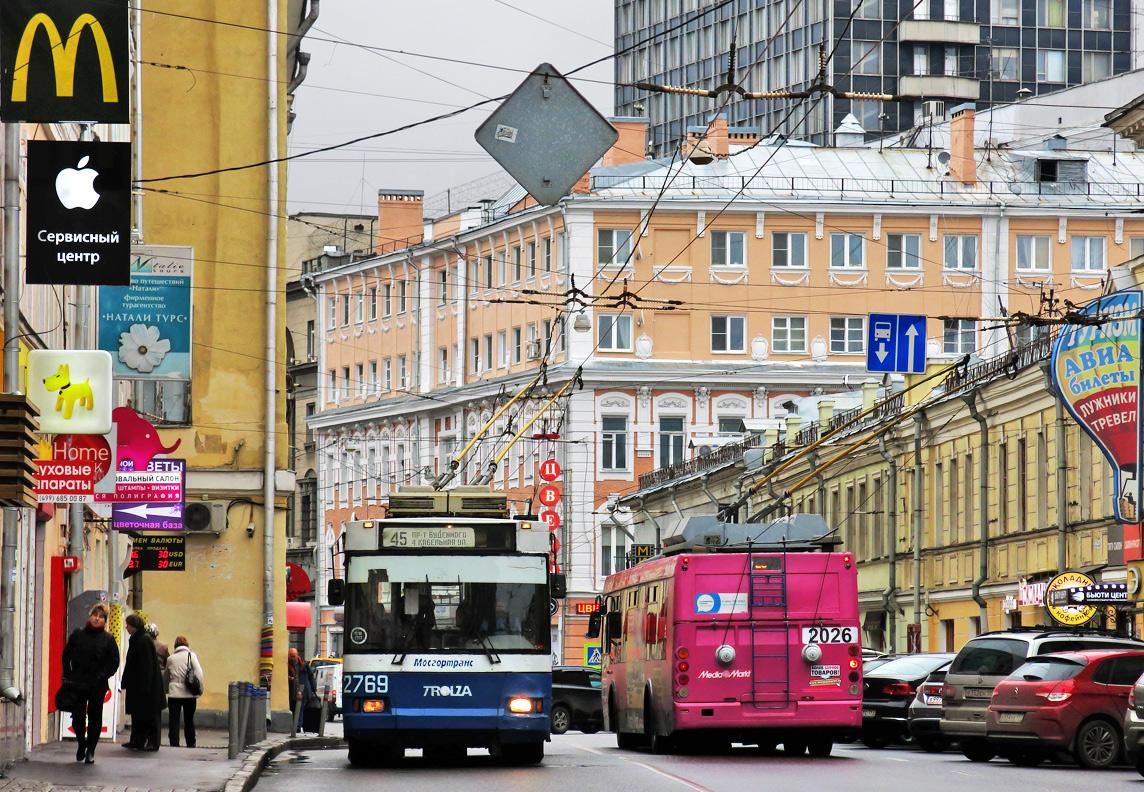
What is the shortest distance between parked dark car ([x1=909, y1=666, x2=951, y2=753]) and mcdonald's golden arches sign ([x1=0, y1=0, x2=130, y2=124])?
50.0ft

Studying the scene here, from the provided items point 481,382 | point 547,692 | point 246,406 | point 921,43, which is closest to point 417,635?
point 547,692

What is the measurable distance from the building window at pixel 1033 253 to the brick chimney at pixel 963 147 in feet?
10.1

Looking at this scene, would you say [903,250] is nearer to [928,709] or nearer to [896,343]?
[896,343]

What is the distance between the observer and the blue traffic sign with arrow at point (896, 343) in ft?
118

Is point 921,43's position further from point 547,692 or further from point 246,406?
point 547,692

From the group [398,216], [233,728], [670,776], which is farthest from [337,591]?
[398,216]

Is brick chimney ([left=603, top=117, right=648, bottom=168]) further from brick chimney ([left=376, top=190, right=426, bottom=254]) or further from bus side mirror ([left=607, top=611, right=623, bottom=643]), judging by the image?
bus side mirror ([left=607, top=611, right=623, bottom=643])

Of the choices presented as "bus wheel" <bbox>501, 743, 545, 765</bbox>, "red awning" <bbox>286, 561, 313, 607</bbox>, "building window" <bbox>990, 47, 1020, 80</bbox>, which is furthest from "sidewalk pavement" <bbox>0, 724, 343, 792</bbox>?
"building window" <bbox>990, 47, 1020, 80</bbox>

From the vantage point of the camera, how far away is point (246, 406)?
128 feet

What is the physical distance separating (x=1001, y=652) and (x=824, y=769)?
448 cm

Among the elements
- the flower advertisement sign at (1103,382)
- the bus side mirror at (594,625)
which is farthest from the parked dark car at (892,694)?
the flower advertisement sign at (1103,382)

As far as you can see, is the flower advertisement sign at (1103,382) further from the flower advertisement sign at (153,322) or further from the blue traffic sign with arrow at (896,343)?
the flower advertisement sign at (153,322)

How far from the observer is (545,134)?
18578mm

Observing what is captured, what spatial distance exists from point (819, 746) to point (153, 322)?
9836 mm
